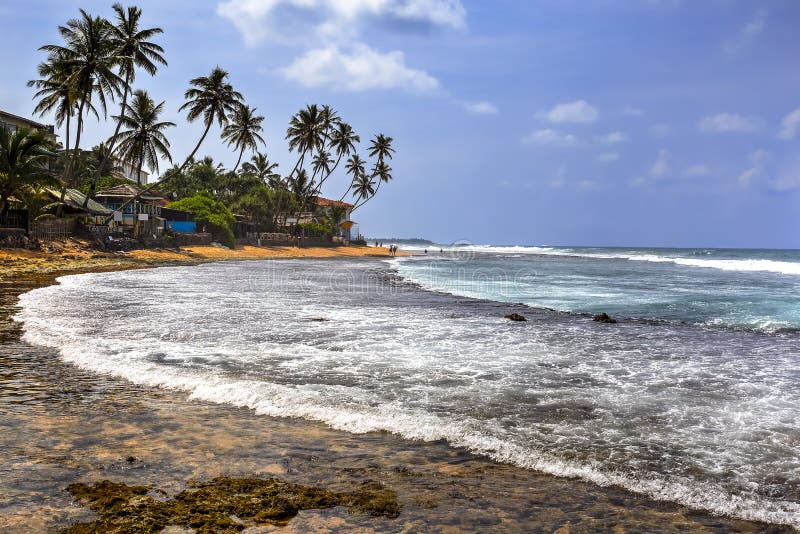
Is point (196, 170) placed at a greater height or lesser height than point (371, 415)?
greater

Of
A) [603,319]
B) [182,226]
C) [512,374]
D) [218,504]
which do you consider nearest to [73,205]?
[182,226]

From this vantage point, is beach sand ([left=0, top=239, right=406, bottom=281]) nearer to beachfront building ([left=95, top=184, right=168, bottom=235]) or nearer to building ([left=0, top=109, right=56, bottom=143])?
beachfront building ([left=95, top=184, right=168, bottom=235])

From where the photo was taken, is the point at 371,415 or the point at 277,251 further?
the point at 277,251

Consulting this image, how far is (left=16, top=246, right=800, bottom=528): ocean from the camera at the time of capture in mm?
4473

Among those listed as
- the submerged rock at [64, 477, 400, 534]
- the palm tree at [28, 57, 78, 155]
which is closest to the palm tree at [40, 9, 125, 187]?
the palm tree at [28, 57, 78, 155]

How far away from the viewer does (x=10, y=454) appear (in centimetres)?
407

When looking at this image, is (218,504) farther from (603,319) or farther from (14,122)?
(14,122)

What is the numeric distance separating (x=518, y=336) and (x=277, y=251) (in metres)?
51.7

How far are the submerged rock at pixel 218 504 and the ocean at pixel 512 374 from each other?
146 centimetres

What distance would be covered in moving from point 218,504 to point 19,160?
3335 centimetres

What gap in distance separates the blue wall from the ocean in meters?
39.0

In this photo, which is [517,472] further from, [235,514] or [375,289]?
[375,289]

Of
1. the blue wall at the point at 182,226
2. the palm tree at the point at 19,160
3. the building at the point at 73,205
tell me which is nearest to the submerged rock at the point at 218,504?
the palm tree at the point at 19,160

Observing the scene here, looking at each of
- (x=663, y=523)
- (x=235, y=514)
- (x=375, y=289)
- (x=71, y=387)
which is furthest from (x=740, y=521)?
(x=375, y=289)
